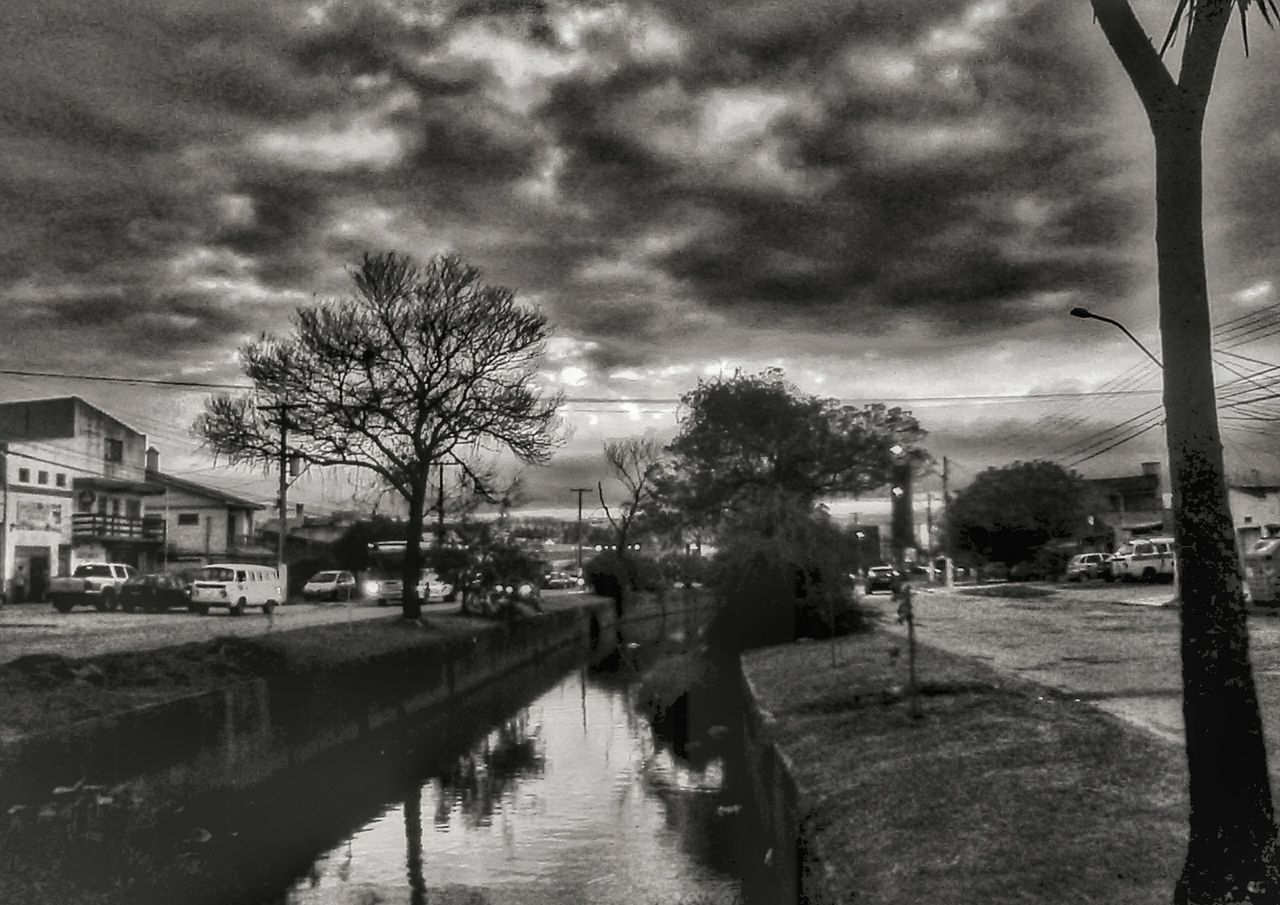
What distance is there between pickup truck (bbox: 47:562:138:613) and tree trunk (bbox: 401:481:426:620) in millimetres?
15628

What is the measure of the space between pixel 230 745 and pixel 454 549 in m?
22.3

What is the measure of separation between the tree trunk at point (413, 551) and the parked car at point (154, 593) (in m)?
12.8

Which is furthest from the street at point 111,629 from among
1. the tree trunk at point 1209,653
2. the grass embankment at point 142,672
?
the tree trunk at point 1209,653

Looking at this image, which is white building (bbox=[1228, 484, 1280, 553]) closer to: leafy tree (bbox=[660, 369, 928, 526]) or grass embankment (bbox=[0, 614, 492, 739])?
leafy tree (bbox=[660, 369, 928, 526])

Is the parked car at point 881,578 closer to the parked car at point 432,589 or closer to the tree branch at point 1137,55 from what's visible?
the parked car at point 432,589

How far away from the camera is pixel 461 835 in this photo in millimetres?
15555

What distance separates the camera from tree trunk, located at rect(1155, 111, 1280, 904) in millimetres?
6051

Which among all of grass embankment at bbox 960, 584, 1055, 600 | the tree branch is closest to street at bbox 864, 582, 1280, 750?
grass embankment at bbox 960, 584, 1055, 600

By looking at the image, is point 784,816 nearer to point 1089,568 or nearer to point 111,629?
point 111,629

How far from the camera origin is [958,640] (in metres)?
25.9

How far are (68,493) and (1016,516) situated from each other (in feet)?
196

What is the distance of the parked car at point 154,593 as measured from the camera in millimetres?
44281

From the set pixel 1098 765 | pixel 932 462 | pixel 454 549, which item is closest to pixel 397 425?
pixel 454 549

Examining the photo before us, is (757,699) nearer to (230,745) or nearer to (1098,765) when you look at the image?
(230,745)
